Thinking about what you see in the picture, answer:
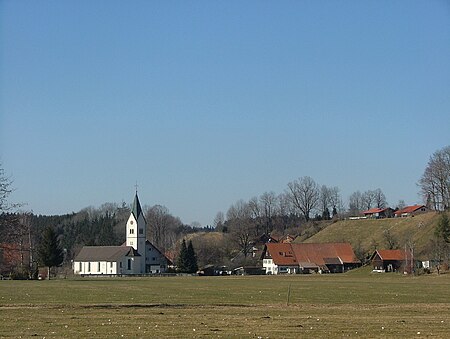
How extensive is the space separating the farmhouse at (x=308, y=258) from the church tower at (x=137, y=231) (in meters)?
24.8

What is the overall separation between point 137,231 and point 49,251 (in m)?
45.8

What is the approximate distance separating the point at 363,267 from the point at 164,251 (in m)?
55.7

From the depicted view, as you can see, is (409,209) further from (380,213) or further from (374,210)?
(374,210)

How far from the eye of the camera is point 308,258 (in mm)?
140625

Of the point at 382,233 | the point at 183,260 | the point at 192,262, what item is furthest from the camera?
the point at 382,233

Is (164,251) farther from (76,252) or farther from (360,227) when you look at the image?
(360,227)

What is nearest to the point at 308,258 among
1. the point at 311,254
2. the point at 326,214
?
the point at 311,254

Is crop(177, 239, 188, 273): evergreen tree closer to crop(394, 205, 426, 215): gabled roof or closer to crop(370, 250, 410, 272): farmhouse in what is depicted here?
crop(370, 250, 410, 272): farmhouse

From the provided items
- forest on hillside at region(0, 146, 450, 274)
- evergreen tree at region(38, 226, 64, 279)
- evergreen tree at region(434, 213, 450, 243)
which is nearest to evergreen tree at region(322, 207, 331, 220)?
forest on hillside at region(0, 146, 450, 274)

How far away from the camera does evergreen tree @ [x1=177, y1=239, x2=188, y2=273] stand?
443 ft

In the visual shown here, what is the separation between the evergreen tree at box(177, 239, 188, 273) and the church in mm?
13633

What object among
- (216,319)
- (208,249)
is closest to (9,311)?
(216,319)

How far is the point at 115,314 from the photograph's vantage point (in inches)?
1165

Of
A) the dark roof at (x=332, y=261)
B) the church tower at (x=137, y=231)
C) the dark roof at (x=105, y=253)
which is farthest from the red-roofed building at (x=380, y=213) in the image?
the dark roof at (x=105, y=253)
